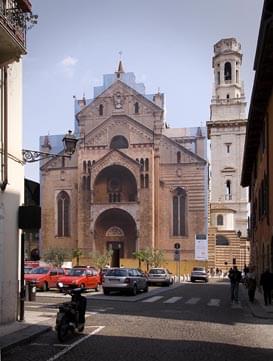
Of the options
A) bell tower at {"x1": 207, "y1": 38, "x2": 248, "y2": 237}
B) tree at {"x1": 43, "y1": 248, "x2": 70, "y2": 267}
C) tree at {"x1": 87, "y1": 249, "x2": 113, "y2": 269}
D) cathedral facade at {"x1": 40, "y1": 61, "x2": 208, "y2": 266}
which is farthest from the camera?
bell tower at {"x1": 207, "y1": 38, "x2": 248, "y2": 237}

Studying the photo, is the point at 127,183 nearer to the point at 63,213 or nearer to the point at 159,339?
the point at 63,213

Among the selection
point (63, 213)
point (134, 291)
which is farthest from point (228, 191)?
point (134, 291)

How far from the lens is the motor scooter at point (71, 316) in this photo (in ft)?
41.2

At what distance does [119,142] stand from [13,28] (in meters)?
63.5

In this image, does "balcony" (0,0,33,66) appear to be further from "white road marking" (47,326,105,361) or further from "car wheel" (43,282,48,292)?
"car wheel" (43,282,48,292)

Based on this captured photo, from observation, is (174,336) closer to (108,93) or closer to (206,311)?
(206,311)

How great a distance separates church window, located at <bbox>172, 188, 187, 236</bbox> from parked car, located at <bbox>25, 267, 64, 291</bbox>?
39966 millimetres

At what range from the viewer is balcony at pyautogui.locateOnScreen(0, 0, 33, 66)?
12.4 metres

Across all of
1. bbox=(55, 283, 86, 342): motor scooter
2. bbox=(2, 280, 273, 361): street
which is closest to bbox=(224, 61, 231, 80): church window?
bbox=(2, 280, 273, 361): street

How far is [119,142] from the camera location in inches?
3002

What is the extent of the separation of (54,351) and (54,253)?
205 ft

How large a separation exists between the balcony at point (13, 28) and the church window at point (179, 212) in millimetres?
60859

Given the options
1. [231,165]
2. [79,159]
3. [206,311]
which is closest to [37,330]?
[206,311]

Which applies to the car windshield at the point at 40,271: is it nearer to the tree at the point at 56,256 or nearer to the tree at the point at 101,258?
the tree at the point at 101,258
